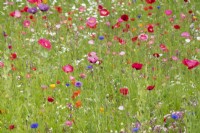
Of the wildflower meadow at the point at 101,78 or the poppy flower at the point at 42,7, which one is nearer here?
the wildflower meadow at the point at 101,78

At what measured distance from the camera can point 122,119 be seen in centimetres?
417

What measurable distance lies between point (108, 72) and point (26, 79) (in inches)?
38.7

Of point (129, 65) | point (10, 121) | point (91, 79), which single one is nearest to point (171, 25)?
point (129, 65)

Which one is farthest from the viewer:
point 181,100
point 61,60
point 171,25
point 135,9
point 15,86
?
point 135,9

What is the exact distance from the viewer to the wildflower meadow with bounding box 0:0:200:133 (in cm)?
407

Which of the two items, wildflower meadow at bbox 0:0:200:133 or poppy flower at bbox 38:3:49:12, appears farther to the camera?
poppy flower at bbox 38:3:49:12

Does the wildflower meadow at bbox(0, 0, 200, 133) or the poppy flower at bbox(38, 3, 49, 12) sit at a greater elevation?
the poppy flower at bbox(38, 3, 49, 12)

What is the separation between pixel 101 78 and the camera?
5.24 meters

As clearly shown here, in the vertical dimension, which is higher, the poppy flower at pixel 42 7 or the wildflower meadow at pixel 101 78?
the poppy flower at pixel 42 7

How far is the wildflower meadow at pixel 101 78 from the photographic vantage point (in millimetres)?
4070

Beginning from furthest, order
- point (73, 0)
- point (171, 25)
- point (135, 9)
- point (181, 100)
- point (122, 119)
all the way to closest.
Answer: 1. point (73, 0)
2. point (135, 9)
3. point (171, 25)
4. point (181, 100)
5. point (122, 119)

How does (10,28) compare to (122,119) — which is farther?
(10,28)

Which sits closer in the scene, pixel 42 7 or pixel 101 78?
pixel 101 78

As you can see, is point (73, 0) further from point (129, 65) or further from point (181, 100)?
point (181, 100)
